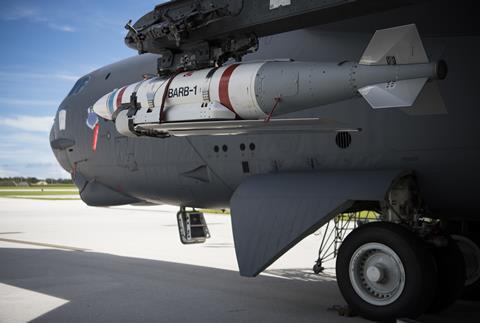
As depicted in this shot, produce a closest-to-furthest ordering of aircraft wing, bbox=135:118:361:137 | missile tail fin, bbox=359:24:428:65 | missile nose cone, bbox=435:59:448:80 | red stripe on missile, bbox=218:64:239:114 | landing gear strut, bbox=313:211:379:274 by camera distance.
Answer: missile nose cone, bbox=435:59:448:80, missile tail fin, bbox=359:24:428:65, aircraft wing, bbox=135:118:361:137, red stripe on missile, bbox=218:64:239:114, landing gear strut, bbox=313:211:379:274

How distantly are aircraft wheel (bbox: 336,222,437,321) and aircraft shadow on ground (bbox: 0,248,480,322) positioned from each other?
1.77ft

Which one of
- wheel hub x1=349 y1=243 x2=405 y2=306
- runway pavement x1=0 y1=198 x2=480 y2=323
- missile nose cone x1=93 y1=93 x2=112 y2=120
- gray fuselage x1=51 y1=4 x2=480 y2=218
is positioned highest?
missile nose cone x1=93 y1=93 x2=112 y2=120

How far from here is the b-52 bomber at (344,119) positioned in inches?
260

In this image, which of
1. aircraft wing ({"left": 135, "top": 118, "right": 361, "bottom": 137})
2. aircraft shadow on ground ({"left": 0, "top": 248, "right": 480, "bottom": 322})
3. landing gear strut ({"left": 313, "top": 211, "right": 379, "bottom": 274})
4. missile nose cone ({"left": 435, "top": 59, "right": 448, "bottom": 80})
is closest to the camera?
missile nose cone ({"left": 435, "top": 59, "right": 448, "bottom": 80})

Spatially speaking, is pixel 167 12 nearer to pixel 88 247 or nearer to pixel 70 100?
pixel 70 100

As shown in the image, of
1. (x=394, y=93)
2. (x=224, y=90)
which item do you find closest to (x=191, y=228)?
(x=224, y=90)

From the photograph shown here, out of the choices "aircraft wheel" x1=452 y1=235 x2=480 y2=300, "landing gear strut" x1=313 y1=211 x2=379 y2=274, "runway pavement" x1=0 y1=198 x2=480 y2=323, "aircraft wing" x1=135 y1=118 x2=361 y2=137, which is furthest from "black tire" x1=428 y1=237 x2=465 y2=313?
"aircraft wing" x1=135 y1=118 x2=361 y2=137

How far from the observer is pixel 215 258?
1402 cm

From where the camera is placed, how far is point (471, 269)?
9164mm

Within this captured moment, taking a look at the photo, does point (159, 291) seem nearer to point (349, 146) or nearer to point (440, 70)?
point (349, 146)

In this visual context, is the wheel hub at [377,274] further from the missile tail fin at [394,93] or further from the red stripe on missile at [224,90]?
the red stripe on missile at [224,90]

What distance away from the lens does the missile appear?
20.0 feet

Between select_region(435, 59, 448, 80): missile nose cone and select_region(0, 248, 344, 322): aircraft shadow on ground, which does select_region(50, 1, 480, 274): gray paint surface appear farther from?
select_region(0, 248, 344, 322): aircraft shadow on ground

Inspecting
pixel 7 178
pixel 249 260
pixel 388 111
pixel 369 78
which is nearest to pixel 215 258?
pixel 249 260
